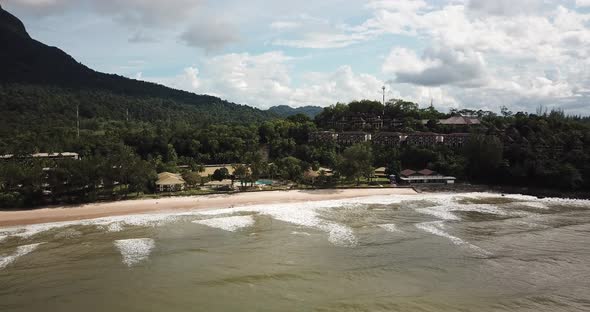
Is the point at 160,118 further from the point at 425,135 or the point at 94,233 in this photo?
the point at 94,233

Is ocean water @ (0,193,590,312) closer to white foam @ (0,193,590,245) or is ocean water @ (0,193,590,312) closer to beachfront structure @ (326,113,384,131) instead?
white foam @ (0,193,590,245)

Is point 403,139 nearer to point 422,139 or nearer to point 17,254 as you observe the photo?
point 422,139

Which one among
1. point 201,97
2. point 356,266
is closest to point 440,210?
point 356,266

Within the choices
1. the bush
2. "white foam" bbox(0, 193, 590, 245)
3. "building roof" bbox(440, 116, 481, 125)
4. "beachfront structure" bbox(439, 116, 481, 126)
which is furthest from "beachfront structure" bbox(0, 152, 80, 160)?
"building roof" bbox(440, 116, 481, 125)

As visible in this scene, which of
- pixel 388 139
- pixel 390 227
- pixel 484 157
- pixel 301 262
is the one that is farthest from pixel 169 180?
pixel 484 157

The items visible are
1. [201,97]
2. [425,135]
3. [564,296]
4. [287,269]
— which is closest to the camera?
[564,296]
